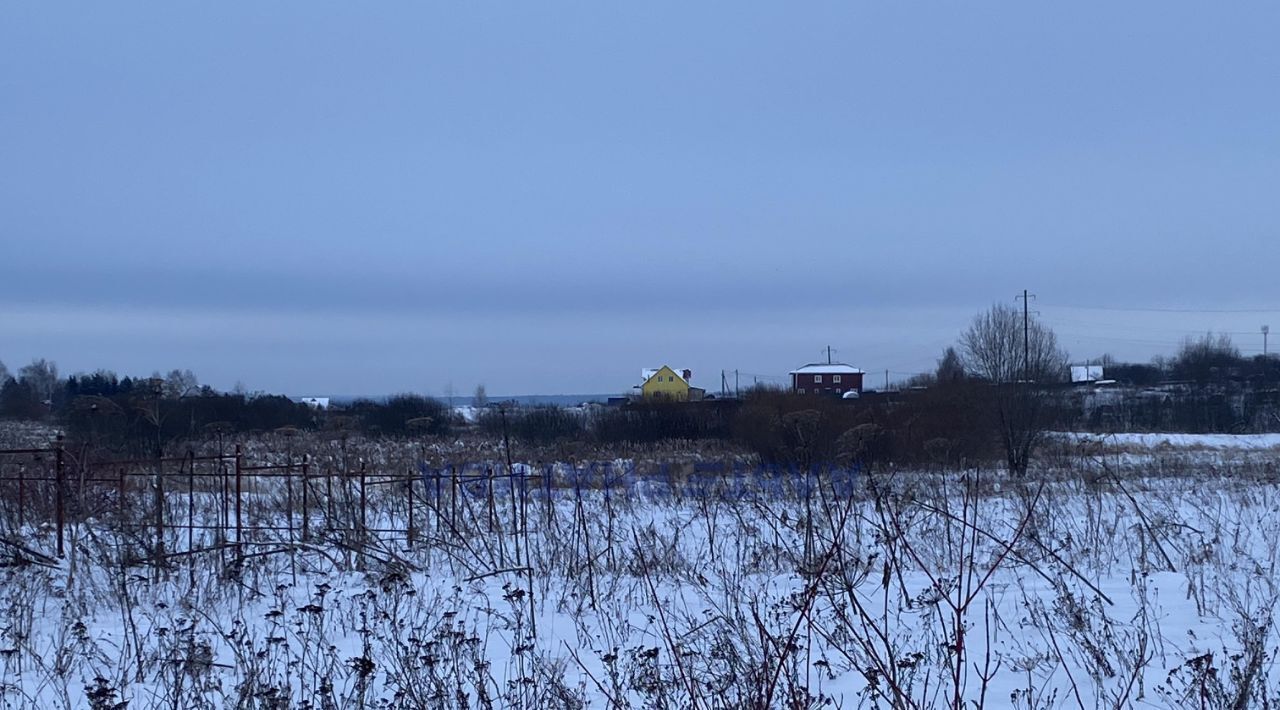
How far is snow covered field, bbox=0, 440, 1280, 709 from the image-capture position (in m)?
4.85

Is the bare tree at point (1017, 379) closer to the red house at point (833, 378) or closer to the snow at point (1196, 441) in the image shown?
the snow at point (1196, 441)

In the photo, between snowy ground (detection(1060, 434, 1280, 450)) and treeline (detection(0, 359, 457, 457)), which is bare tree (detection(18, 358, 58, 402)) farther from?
snowy ground (detection(1060, 434, 1280, 450))

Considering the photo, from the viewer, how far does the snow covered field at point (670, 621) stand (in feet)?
15.9

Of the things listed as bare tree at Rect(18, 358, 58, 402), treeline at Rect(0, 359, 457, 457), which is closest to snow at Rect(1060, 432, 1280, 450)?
treeline at Rect(0, 359, 457, 457)

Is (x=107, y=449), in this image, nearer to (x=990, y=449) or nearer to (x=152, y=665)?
(x=152, y=665)

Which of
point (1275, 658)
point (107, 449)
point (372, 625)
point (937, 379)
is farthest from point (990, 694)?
point (937, 379)

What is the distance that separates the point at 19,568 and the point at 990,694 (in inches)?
304

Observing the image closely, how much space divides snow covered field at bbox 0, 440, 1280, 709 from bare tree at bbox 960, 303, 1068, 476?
12.0 m

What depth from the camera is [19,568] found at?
856 cm

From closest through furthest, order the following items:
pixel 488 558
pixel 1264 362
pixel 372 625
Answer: pixel 372 625
pixel 488 558
pixel 1264 362

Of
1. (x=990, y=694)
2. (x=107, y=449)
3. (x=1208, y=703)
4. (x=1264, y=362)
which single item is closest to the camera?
(x=1208, y=703)

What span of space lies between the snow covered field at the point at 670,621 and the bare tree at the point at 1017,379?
12022 mm

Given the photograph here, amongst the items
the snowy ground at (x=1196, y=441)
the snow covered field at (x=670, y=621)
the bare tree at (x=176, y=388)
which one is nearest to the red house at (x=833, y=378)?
the snowy ground at (x=1196, y=441)

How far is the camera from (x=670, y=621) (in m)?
6.94
